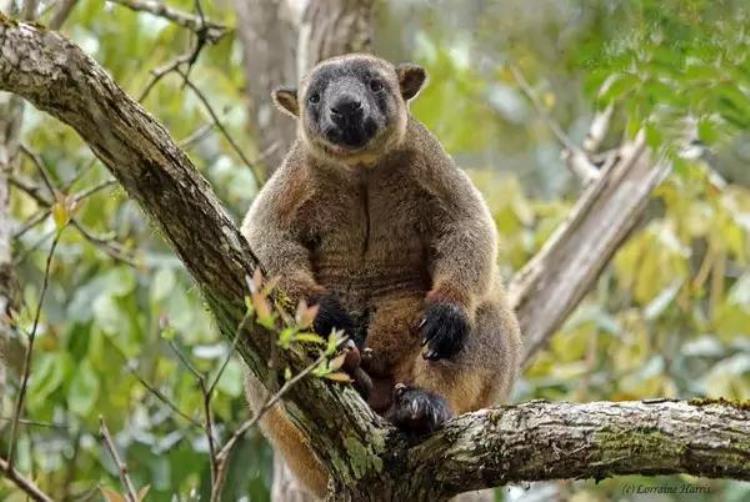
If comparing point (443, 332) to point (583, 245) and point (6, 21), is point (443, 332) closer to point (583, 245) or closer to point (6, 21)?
point (6, 21)

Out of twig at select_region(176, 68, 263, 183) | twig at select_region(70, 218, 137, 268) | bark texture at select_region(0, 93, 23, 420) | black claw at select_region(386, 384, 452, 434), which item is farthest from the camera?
twig at select_region(176, 68, 263, 183)

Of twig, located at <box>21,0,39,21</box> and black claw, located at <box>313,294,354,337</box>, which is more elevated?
twig, located at <box>21,0,39,21</box>

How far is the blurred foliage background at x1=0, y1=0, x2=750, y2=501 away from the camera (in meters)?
8.34

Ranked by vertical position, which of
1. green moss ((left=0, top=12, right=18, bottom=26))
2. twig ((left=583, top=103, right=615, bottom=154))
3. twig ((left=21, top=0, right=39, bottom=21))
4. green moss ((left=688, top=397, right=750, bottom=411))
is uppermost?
twig ((left=21, top=0, right=39, bottom=21))

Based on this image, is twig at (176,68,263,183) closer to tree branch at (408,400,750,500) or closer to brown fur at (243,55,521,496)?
brown fur at (243,55,521,496)

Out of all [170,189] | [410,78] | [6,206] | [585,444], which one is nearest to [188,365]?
[170,189]

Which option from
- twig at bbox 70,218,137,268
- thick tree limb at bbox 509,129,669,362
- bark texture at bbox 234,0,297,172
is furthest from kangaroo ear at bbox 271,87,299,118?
thick tree limb at bbox 509,129,669,362

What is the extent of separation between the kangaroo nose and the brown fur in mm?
202

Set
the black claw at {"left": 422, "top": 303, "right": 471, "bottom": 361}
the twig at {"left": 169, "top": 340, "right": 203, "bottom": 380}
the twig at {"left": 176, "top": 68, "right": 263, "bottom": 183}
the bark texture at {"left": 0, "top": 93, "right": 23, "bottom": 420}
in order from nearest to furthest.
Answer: the twig at {"left": 169, "top": 340, "right": 203, "bottom": 380}, the black claw at {"left": 422, "top": 303, "right": 471, "bottom": 361}, the bark texture at {"left": 0, "top": 93, "right": 23, "bottom": 420}, the twig at {"left": 176, "top": 68, "right": 263, "bottom": 183}

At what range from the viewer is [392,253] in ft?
21.7

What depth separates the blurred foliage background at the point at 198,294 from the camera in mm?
8336

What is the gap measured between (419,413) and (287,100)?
2.74 metres

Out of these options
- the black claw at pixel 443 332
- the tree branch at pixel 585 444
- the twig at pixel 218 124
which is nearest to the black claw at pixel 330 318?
the black claw at pixel 443 332

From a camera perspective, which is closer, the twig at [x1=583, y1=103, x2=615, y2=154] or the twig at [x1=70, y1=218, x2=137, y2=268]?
the twig at [x1=70, y1=218, x2=137, y2=268]
